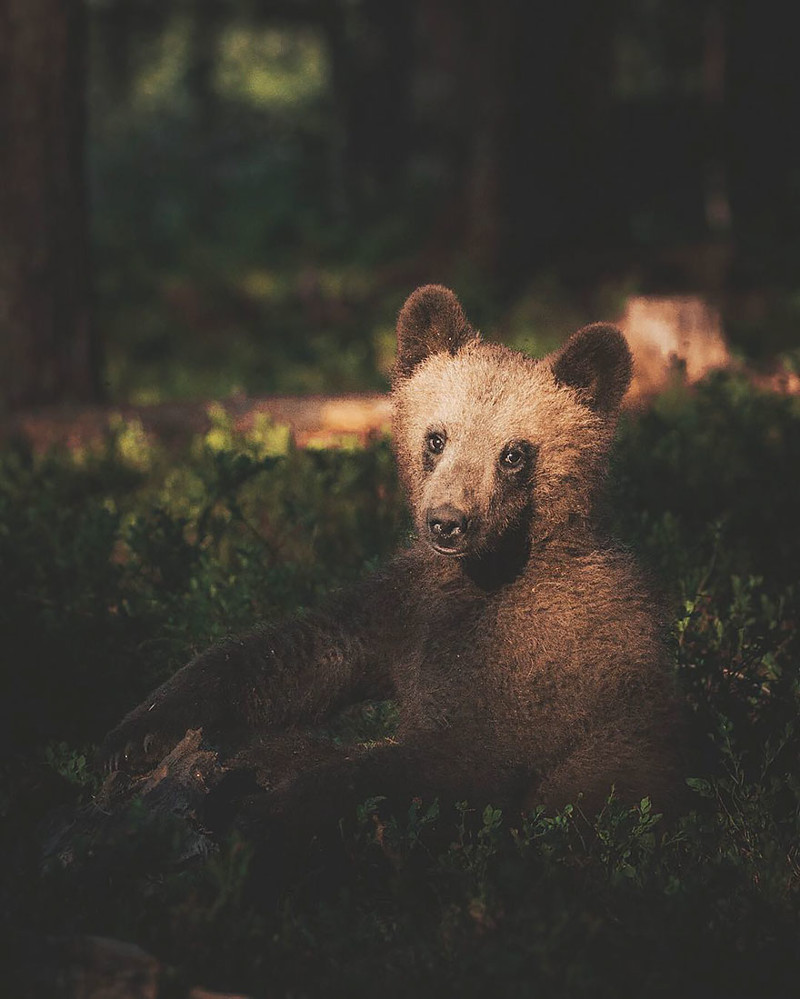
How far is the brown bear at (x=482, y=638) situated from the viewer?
15.2 ft

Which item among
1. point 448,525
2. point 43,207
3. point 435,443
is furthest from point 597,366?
point 43,207

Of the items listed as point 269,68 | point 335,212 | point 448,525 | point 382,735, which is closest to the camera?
point 448,525

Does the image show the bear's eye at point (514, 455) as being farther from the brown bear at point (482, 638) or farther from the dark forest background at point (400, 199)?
the dark forest background at point (400, 199)

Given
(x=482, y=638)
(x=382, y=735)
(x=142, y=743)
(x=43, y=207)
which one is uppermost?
(x=43, y=207)

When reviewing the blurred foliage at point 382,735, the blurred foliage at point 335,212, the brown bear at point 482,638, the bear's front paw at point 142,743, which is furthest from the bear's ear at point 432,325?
the blurred foliage at point 335,212

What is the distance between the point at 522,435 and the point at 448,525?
52cm

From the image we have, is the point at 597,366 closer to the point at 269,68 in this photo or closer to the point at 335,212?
the point at 335,212

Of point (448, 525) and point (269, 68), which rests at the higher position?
point (269, 68)

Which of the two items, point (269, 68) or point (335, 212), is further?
point (269, 68)

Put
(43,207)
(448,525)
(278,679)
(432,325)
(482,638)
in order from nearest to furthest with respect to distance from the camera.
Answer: (448,525)
(482,638)
(278,679)
(432,325)
(43,207)

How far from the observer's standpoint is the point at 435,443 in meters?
5.07

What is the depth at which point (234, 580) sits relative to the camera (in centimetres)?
644

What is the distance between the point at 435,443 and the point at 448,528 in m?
0.51

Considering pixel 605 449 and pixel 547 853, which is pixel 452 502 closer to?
pixel 605 449
